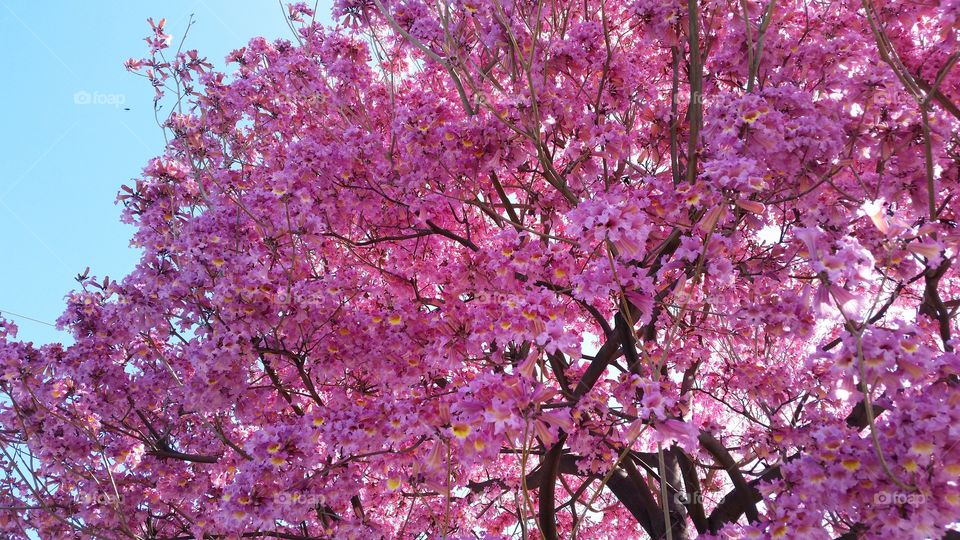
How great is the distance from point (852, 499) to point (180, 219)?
4.58m

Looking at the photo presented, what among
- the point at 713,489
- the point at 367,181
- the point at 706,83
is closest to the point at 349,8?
the point at 367,181

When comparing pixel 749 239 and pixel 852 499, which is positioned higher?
pixel 749 239

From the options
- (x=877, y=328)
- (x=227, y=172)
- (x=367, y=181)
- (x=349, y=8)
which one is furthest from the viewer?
(x=227, y=172)

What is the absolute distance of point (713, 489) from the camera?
242 inches

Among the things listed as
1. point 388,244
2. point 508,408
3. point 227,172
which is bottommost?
point 508,408

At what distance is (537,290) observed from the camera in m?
3.77

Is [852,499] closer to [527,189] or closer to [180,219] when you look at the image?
[527,189]

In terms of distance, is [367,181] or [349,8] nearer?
[367,181]

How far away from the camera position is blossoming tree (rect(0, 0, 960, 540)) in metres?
3.05

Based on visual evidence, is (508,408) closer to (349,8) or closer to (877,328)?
(877,328)

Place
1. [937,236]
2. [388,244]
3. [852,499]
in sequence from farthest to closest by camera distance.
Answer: [388,244], [937,236], [852,499]

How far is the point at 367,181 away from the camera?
4.86 metres

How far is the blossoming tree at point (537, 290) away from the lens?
10.0 feet

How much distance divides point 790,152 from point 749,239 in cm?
168
